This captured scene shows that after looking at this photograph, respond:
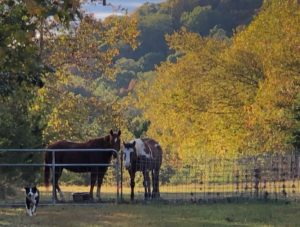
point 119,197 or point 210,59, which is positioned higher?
point 210,59

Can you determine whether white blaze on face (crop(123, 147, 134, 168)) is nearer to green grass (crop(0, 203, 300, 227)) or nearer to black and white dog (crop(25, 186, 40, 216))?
green grass (crop(0, 203, 300, 227))

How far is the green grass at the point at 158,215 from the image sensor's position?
547 inches

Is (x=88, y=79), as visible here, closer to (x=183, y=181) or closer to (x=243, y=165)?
(x=183, y=181)

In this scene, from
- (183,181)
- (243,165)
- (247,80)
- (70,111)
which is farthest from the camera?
(247,80)

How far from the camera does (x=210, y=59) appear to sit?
41438 millimetres

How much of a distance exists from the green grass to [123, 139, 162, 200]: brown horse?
162cm

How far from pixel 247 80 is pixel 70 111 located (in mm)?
10508

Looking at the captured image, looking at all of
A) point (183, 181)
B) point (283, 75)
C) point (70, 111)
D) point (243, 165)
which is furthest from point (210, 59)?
point (243, 165)

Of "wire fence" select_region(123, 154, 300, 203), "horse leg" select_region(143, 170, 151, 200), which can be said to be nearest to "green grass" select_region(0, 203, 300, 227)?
"wire fence" select_region(123, 154, 300, 203)

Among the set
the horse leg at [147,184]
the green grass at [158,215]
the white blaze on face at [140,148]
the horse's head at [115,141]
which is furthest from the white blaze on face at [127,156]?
the green grass at [158,215]

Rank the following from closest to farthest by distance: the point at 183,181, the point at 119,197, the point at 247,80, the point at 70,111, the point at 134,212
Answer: the point at 134,212
the point at 119,197
the point at 183,181
the point at 70,111
the point at 247,80

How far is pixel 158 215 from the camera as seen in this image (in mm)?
15109

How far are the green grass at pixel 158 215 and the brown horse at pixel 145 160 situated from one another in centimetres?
162

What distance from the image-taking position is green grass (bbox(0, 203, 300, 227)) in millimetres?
13906
